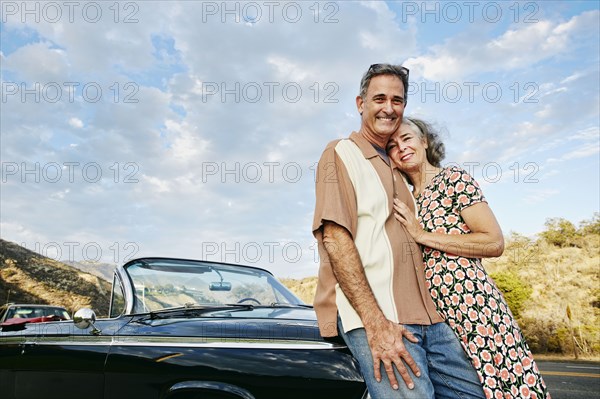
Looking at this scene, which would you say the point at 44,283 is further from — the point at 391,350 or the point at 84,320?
the point at 391,350

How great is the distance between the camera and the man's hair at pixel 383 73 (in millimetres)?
2453

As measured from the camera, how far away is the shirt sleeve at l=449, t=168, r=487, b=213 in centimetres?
221

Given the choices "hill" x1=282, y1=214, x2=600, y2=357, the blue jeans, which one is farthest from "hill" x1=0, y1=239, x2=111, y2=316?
the blue jeans

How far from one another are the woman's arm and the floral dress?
0.12 feet

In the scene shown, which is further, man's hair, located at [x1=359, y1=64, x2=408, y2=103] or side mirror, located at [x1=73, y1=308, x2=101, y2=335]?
side mirror, located at [x1=73, y1=308, x2=101, y2=335]

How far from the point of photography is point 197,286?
12.7 ft

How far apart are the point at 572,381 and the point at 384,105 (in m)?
7.81

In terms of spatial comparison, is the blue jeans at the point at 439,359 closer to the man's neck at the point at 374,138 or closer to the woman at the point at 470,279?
the woman at the point at 470,279

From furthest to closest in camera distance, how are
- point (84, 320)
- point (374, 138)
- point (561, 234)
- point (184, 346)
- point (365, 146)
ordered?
point (561, 234) < point (84, 320) < point (184, 346) < point (374, 138) < point (365, 146)

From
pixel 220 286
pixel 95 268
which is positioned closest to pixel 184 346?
pixel 220 286

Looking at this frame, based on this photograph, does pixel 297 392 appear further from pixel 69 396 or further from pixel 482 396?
pixel 69 396

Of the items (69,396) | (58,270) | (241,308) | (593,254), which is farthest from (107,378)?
(58,270)

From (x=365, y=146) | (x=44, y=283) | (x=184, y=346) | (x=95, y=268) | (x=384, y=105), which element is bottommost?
(x=44, y=283)

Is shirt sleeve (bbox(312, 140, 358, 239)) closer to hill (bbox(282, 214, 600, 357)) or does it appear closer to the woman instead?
the woman
